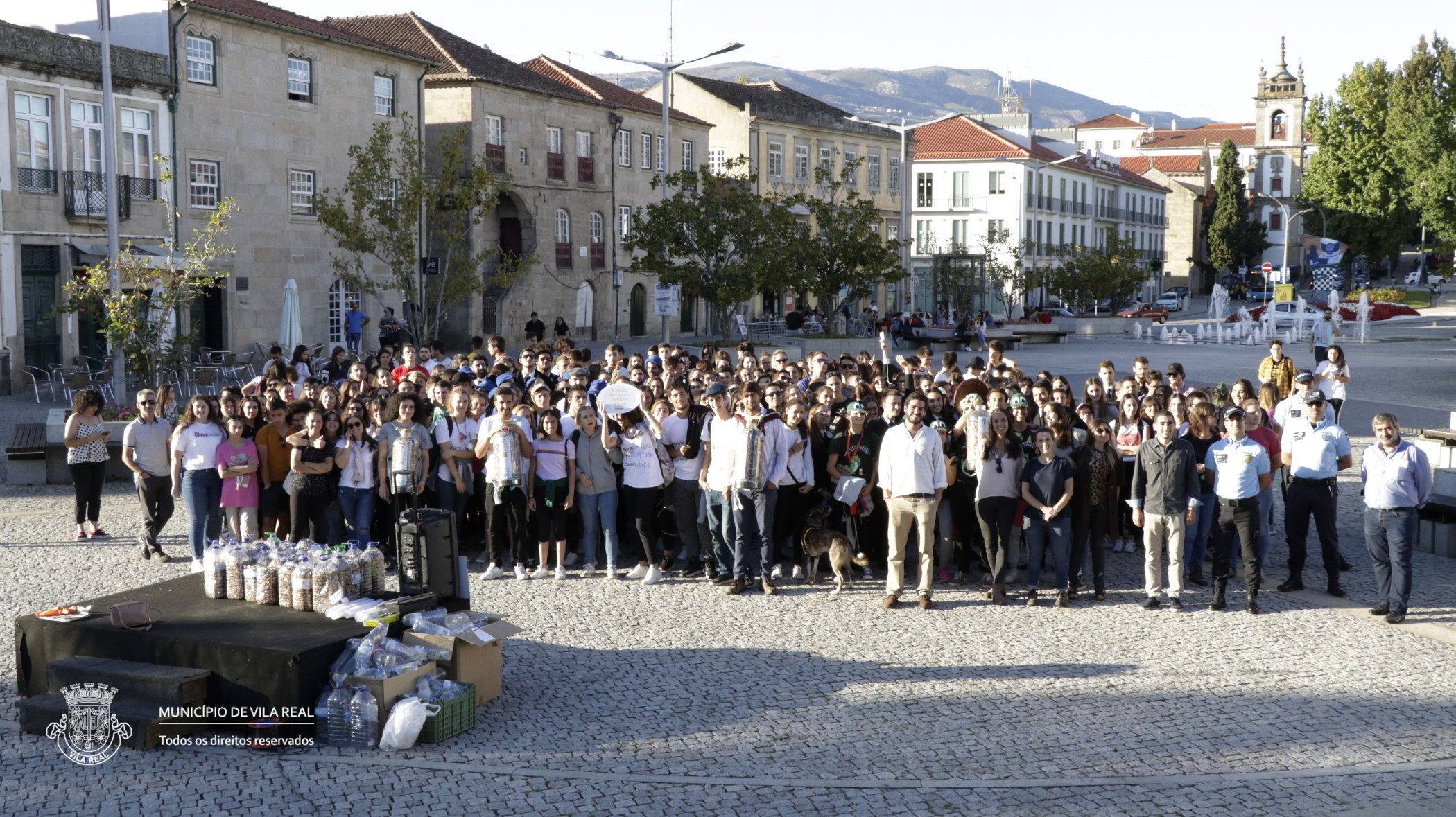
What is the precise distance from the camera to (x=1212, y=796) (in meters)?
6.84

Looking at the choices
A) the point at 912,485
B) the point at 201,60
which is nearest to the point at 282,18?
the point at 201,60

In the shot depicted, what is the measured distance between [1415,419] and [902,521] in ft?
55.7

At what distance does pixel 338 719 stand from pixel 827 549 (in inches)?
196

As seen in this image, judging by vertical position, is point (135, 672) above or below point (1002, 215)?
below

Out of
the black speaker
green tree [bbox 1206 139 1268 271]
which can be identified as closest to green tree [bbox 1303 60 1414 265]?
green tree [bbox 1206 139 1268 271]

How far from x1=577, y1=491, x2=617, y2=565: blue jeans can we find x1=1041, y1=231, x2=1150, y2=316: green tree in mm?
48078

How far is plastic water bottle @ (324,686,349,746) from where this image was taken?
7.33 meters

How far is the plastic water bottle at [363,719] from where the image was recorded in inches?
288

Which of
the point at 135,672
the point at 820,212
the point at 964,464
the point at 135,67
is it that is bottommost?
the point at 135,672

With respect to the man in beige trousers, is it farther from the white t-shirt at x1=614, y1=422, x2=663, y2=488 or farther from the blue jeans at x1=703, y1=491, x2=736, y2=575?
the white t-shirt at x1=614, y1=422, x2=663, y2=488

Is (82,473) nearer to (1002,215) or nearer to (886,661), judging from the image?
(886,661)

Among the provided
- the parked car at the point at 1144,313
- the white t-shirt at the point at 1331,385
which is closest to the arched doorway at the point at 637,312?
the parked car at the point at 1144,313

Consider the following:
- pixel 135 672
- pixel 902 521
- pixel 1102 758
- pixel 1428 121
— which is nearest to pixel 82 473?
pixel 135 672

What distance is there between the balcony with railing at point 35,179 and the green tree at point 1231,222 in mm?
87293
